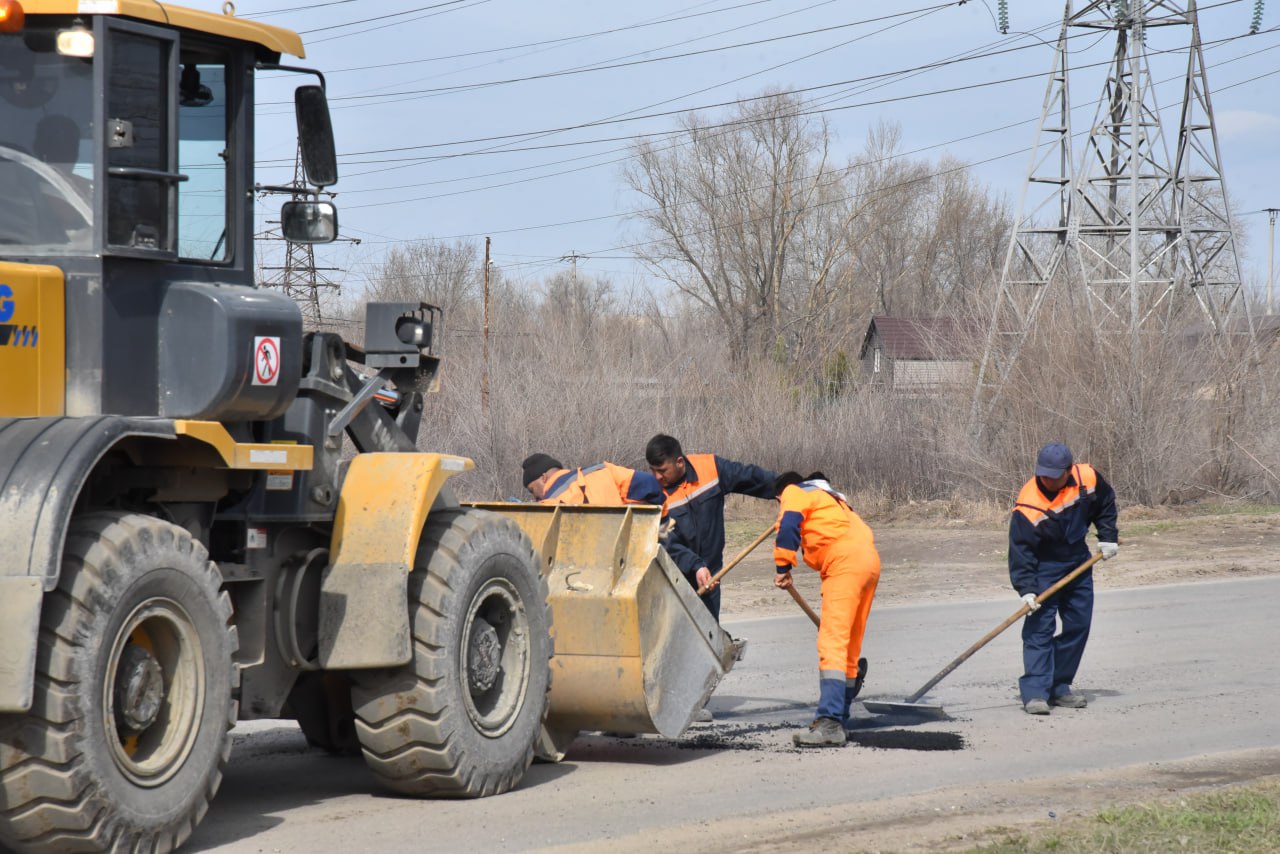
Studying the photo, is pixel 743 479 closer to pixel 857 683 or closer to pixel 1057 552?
pixel 857 683

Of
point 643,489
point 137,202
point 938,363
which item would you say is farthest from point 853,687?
point 938,363

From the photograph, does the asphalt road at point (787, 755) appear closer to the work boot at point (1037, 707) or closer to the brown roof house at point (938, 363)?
the work boot at point (1037, 707)

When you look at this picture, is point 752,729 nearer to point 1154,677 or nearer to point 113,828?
point 1154,677

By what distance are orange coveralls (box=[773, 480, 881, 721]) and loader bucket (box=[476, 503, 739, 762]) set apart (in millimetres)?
651

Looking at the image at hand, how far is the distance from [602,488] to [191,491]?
3698 millimetres

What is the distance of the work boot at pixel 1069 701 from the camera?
32.2 feet

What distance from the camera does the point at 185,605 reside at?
557 centimetres

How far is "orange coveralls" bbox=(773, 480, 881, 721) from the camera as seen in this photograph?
8.65 m

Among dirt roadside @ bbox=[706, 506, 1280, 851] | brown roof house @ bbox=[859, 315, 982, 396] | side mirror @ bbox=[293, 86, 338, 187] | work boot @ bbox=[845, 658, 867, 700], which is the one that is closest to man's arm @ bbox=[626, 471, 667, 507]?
work boot @ bbox=[845, 658, 867, 700]

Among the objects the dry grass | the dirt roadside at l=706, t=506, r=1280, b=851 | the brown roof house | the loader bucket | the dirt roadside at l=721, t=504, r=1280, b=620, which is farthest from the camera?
the brown roof house

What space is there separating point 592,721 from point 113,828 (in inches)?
123

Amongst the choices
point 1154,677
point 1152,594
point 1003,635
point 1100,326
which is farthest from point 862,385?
point 1154,677

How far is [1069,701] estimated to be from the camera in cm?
984

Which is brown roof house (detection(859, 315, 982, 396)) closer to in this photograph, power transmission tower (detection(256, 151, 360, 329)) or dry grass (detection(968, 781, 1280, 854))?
power transmission tower (detection(256, 151, 360, 329))
